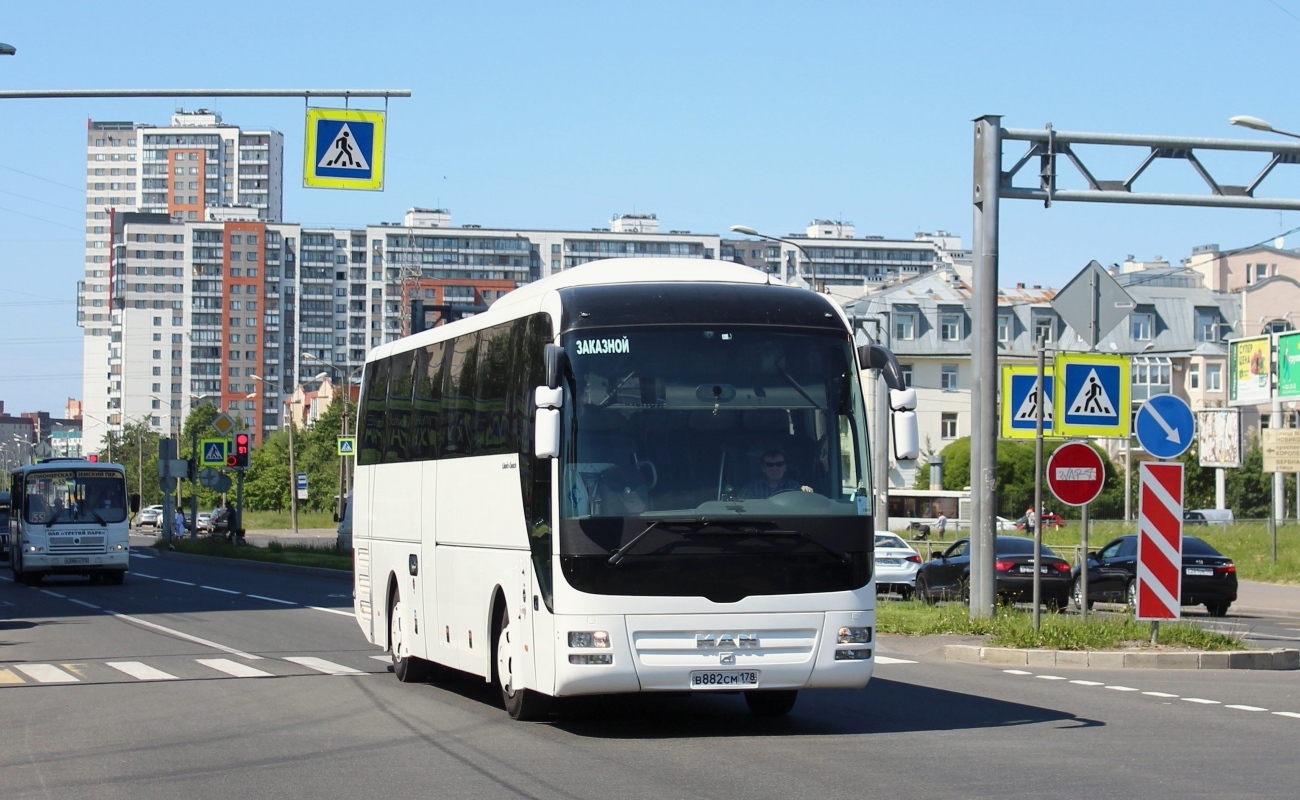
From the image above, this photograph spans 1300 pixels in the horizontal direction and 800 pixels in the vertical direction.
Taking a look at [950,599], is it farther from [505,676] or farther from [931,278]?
[931,278]

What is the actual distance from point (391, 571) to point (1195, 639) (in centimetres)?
841

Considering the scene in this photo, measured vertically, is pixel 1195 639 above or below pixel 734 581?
below

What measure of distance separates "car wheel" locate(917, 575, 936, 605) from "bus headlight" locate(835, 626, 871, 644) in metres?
19.8

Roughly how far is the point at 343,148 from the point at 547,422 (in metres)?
9.04

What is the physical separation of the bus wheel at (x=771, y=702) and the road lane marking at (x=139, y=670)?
21.1 ft

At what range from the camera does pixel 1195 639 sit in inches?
704

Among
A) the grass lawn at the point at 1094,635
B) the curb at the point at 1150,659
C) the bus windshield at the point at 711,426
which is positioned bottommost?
the curb at the point at 1150,659

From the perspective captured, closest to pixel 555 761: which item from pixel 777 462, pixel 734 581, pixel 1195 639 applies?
pixel 734 581

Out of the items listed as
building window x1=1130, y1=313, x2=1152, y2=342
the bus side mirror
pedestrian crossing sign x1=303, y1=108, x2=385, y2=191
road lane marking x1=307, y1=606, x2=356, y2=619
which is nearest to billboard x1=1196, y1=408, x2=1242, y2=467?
building window x1=1130, y1=313, x2=1152, y2=342

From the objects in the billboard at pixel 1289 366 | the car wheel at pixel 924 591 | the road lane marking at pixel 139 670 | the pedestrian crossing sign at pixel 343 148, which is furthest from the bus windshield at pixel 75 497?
the billboard at pixel 1289 366

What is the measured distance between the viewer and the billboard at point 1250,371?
226 feet

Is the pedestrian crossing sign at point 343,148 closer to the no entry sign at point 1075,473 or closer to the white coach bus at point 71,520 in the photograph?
the no entry sign at point 1075,473

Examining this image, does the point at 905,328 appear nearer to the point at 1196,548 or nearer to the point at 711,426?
the point at 1196,548

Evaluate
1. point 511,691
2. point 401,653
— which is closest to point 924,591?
point 401,653
